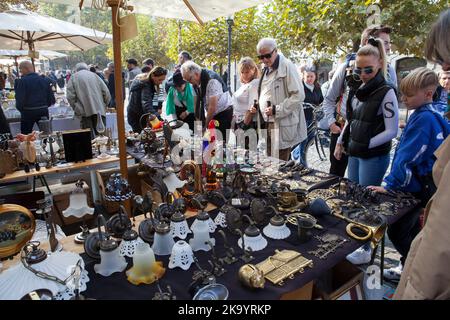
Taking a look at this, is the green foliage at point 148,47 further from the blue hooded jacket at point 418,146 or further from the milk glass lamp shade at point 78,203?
the blue hooded jacket at point 418,146

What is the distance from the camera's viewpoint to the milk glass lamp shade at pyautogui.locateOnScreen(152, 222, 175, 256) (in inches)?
58.0

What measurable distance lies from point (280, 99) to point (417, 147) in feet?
5.10

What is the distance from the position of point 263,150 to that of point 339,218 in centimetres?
180

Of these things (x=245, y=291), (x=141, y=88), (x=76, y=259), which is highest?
(x=141, y=88)

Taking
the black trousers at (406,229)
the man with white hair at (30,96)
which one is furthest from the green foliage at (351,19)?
the man with white hair at (30,96)

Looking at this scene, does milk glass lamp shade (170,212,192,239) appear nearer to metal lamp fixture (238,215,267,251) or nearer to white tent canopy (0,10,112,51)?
metal lamp fixture (238,215,267,251)

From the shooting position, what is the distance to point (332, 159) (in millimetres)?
3418

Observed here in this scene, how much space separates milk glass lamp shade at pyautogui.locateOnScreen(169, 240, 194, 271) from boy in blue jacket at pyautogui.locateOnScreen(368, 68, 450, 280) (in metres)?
1.43

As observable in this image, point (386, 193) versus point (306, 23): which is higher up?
point (306, 23)

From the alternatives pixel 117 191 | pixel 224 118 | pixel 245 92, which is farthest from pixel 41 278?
pixel 245 92

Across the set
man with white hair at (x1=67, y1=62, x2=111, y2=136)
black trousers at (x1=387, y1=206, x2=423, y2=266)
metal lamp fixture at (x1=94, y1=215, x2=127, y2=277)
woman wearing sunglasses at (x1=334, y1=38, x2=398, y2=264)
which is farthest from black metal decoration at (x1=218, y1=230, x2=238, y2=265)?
man with white hair at (x1=67, y1=62, x2=111, y2=136)

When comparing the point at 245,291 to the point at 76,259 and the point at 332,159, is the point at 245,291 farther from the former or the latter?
the point at 332,159

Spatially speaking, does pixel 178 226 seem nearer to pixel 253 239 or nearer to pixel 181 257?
pixel 181 257
